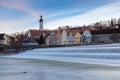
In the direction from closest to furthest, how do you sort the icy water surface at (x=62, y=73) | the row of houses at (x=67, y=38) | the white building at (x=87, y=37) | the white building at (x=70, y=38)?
the icy water surface at (x=62, y=73), the white building at (x=87, y=37), the row of houses at (x=67, y=38), the white building at (x=70, y=38)

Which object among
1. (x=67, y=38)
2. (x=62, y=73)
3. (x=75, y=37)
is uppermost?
(x=75, y=37)

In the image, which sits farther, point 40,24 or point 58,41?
point 40,24

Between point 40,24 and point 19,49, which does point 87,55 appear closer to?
point 19,49

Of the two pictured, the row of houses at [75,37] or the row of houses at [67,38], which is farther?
the row of houses at [67,38]

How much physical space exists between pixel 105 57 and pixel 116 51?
216 centimetres

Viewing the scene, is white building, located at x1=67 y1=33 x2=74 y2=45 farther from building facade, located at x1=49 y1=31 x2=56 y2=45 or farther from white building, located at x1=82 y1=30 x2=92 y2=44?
building facade, located at x1=49 y1=31 x2=56 y2=45

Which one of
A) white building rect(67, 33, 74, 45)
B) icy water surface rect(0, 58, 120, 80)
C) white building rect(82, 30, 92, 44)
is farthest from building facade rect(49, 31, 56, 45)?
icy water surface rect(0, 58, 120, 80)

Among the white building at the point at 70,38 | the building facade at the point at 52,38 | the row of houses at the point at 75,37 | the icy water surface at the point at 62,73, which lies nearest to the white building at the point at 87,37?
the row of houses at the point at 75,37

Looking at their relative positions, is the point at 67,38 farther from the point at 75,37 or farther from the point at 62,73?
the point at 62,73

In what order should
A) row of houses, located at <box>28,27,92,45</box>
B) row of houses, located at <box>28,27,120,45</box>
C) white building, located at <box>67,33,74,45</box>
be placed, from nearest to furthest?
row of houses, located at <box>28,27,120,45</box>, row of houses, located at <box>28,27,92,45</box>, white building, located at <box>67,33,74,45</box>

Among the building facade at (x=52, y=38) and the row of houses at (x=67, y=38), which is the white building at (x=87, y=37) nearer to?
the row of houses at (x=67, y=38)

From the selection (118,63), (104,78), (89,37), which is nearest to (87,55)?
(118,63)

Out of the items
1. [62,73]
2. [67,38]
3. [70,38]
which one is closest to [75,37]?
[70,38]

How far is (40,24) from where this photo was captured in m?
155
